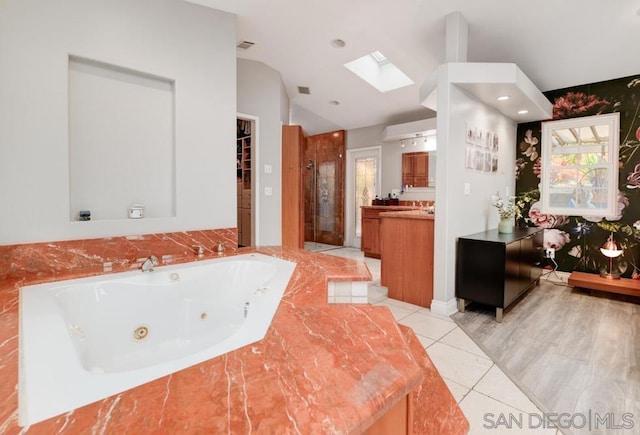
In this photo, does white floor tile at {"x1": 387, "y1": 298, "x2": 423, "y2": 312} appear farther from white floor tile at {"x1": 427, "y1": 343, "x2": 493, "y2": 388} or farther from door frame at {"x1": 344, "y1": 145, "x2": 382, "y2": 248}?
door frame at {"x1": 344, "y1": 145, "x2": 382, "y2": 248}

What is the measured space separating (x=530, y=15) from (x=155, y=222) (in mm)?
3649

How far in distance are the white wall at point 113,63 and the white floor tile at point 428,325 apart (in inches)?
73.0

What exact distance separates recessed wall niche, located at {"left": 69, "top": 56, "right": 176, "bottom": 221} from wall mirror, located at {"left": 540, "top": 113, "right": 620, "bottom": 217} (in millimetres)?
4600

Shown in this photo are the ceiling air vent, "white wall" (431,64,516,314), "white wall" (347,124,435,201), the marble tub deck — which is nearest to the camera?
the marble tub deck

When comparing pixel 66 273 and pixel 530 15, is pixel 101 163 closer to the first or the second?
pixel 66 273

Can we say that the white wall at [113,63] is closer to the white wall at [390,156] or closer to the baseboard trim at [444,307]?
the baseboard trim at [444,307]

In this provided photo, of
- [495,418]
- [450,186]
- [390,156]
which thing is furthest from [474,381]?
[390,156]

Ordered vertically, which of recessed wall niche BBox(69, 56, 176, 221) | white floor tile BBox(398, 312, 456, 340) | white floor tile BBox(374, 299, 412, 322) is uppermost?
recessed wall niche BBox(69, 56, 176, 221)

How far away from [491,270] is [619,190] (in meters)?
2.44

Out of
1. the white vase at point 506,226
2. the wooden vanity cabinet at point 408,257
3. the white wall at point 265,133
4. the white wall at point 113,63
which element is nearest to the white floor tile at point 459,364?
the wooden vanity cabinet at point 408,257

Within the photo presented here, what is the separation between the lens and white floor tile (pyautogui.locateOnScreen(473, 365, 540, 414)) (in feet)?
5.22

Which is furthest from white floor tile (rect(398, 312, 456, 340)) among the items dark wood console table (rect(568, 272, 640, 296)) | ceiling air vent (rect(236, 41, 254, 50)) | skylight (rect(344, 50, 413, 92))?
ceiling air vent (rect(236, 41, 254, 50))

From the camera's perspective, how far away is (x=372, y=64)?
14.9 feet

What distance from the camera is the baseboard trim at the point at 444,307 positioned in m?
2.80
